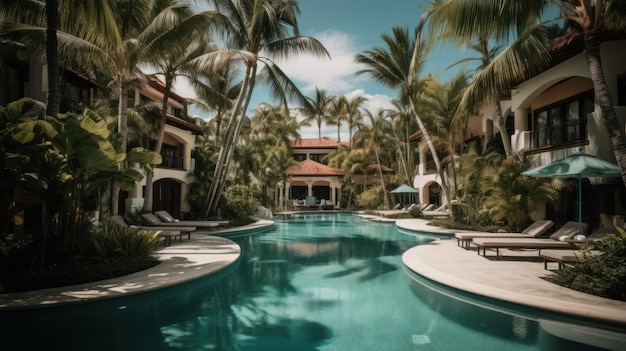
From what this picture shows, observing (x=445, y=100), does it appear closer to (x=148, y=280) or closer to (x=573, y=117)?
(x=573, y=117)

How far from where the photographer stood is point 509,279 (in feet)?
22.8

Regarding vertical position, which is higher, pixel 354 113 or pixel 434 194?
pixel 354 113

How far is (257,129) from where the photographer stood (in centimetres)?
3031

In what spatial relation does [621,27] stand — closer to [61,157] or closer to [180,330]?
[180,330]

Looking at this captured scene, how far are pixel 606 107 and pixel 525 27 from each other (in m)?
2.61

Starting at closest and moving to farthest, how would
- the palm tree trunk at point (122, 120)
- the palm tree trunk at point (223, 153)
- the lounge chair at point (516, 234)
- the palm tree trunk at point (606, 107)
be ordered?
the palm tree trunk at point (606, 107) → the lounge chair at point (516, 234) → the palm tree trunk at point (122, 120) → the palm tree trunk at point (223, 153)

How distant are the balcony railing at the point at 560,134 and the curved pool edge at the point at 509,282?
6805 mm

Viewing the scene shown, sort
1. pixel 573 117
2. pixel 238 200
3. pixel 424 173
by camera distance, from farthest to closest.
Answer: pixel 424 173 → pixel 238 200 → pixel 573 117

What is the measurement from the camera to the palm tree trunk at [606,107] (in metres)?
6.25

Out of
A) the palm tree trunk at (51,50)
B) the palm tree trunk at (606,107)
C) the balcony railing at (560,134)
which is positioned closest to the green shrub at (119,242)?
the palm tree trunk at (51,50)

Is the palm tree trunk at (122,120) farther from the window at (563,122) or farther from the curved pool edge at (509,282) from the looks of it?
the window at (563,122)

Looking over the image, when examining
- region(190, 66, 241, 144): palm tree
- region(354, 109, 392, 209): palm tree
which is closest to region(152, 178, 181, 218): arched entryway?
region(190, 66, 241, 144): palm tree

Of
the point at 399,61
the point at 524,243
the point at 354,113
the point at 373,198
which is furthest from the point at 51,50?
the point at 354,113

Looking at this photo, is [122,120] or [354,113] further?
[354,113]
